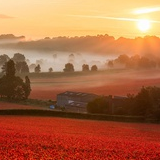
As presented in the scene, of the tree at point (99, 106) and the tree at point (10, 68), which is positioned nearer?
the tree at point (99, 106)

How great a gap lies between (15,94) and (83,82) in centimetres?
Result: 7312

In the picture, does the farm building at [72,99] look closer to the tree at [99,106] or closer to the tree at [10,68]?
the tree at [10,68]

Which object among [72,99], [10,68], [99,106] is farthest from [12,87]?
[99,106]

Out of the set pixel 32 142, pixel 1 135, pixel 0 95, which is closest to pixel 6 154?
pixel 32 142

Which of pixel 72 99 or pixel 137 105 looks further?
pixel 72 99

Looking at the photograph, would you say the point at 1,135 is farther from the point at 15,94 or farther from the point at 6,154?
the point at 15,94

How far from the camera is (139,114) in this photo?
78875mm

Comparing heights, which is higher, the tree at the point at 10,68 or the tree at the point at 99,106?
the tree at the point at 10,68

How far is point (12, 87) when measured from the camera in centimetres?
12169

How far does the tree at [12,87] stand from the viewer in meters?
120

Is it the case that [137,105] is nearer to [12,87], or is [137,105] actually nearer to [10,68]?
[12,87]

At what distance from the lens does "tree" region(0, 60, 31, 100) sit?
12000cm

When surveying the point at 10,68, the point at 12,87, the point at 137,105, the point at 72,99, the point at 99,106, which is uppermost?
the point at 10,68

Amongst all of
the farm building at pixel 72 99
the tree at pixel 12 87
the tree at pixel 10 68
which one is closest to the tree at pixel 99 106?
the farm building at pixel 72 99
